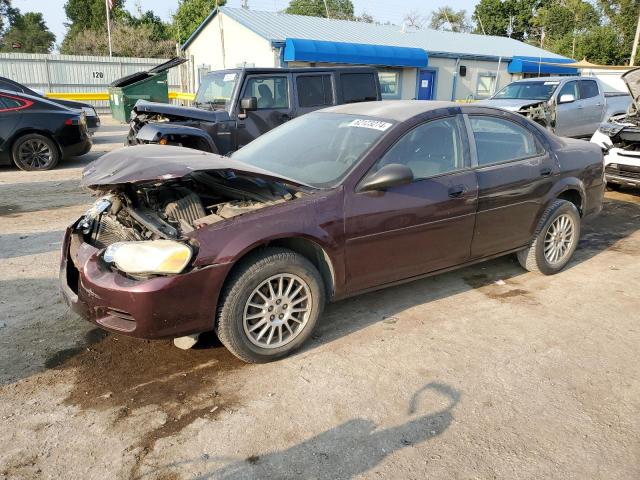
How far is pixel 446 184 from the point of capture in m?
3.95

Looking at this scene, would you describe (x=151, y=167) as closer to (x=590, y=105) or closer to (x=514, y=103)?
(x=514, y=103)

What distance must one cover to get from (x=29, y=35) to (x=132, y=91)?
41467 mm

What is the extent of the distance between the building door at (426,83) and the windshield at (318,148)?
1907cm

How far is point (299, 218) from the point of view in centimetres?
334

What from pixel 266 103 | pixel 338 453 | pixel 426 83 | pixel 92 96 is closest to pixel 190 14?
pixel 92 96

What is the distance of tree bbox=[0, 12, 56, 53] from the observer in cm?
4866

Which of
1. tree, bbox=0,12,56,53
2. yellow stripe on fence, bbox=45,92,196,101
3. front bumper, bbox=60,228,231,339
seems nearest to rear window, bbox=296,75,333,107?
front bumper, bbox=60,228,231,339

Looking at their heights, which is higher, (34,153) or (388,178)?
(388,178)

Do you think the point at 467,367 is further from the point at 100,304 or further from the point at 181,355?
the point at 100,304

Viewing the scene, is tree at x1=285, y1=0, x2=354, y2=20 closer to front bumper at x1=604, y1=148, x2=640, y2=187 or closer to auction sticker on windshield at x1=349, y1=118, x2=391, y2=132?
front bumper at x1=604, y1=148, x2=640, y2=187

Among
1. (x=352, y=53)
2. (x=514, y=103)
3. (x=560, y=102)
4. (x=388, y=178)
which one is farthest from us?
(x=352, y=53)

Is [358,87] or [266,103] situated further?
[358,87]

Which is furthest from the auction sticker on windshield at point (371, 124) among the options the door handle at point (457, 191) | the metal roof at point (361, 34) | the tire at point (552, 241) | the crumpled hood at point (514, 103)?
the metal roof at point (361, 34)

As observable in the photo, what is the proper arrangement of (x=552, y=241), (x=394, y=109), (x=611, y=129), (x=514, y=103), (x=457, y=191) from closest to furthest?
(x=457, y=191) → (x=394, y=109) → (x=552, y=241) → (x=611, y=129) → (x=514, y=103)
